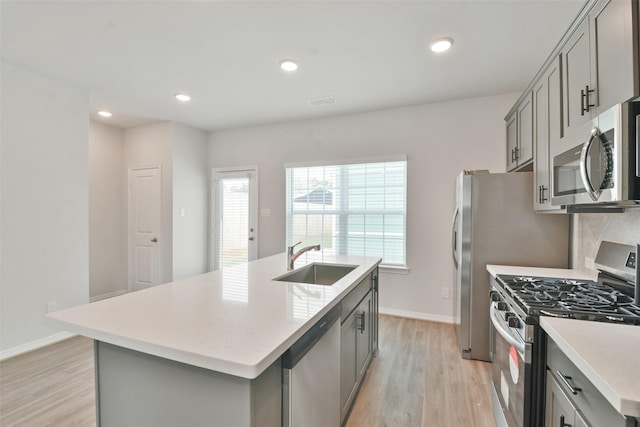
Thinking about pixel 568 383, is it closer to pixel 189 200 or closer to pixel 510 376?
pixel 510 376

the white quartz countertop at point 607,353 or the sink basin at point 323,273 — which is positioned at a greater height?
the white quartz countertop at point 607,353

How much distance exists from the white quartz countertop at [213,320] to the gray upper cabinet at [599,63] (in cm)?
155

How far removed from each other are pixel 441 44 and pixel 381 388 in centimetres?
282

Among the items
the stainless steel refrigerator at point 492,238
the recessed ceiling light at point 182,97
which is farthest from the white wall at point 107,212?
the stainless steel refrigerator at point 492,238

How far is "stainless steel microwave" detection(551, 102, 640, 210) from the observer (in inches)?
45.2

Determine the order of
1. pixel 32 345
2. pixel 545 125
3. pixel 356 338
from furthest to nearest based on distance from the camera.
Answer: pixel 32 345, pixel 545 125, pixel 356 338

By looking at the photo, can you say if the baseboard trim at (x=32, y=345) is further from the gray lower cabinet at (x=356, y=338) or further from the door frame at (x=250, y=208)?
the gray lower cabinet at (x=356, y=338)

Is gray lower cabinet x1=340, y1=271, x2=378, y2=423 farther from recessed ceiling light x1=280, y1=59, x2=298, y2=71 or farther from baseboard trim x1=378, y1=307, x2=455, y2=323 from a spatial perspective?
recessed ceiling light x1=280, y1=59, x2=298, y2=71

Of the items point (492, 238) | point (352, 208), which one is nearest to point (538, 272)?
point (492, 238)

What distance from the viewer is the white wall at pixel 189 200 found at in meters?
4.55

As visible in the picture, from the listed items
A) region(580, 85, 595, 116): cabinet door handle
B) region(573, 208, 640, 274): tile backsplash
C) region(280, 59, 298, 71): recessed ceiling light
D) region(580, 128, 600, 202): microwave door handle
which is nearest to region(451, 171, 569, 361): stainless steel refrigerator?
region(573, 208, 640, 274): tile backsplash

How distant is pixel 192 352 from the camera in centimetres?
90

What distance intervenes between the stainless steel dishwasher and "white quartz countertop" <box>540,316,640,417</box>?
93 centimetres

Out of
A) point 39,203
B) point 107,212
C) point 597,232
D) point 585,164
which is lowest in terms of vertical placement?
point 597,232
